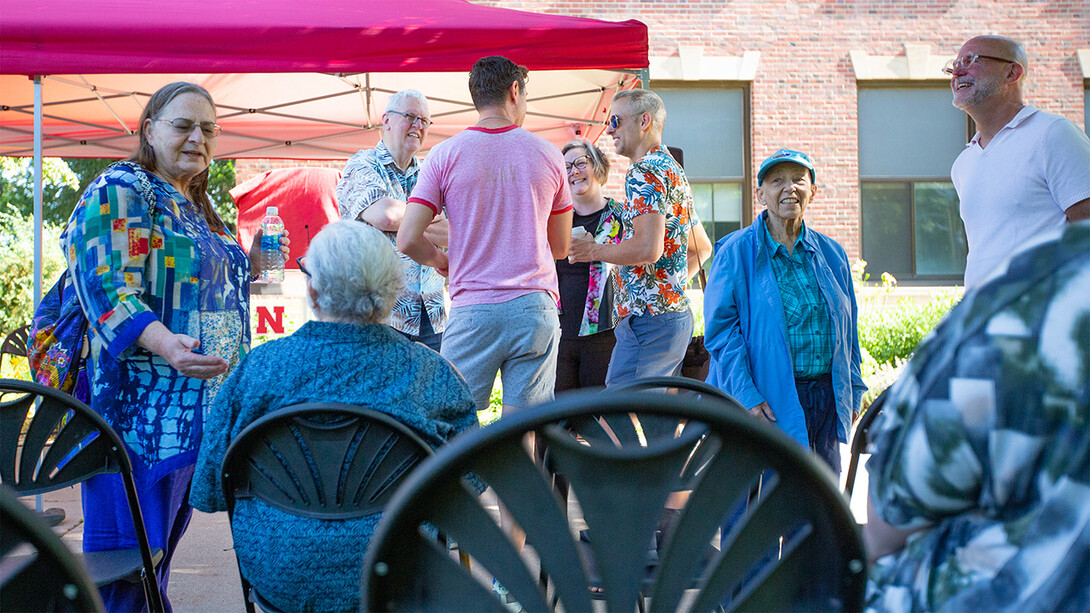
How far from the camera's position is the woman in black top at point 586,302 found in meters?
4.54

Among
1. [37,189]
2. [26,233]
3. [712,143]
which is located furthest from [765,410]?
[26,233]

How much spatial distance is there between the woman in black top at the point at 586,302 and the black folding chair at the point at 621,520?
344 centimetres

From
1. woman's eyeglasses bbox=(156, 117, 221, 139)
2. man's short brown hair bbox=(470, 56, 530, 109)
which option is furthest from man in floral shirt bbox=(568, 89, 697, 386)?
woman's eyeglasses bbox=(156, 117, 221, 139)

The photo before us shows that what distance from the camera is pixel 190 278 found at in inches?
102

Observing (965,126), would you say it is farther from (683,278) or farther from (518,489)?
(518,489)

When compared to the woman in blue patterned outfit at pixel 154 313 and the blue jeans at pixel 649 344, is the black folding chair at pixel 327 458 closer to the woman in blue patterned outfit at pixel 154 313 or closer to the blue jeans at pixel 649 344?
the woman in blue patterned outfit at pixel 154 313

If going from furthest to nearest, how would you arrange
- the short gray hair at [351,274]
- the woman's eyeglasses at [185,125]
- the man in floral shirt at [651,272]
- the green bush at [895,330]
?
the green bush at [895,330]
the man in floral shirt at [651,272]
the woman's eyeglasses at [185,125]
the short gray hair at [351,274]

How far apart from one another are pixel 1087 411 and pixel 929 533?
0.78 feet

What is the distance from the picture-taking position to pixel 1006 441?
0.87 m

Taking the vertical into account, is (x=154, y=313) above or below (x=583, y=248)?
below

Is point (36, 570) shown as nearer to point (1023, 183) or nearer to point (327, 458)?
point (327, 458)

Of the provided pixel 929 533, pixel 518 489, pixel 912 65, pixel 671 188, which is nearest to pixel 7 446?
pixel 518 489

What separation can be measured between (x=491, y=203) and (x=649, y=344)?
115cm

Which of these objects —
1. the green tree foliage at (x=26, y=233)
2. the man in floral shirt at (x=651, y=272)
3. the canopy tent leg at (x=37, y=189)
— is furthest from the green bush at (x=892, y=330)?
the canopy tent leg at (x=37, y=189)
